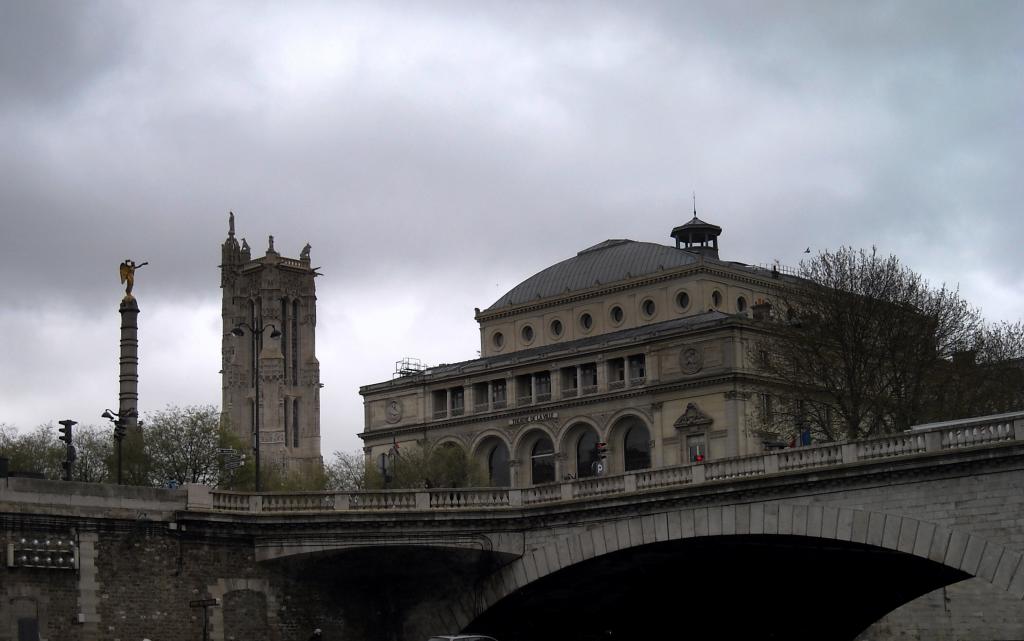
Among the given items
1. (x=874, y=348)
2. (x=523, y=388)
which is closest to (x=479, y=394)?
(x=523, y=388)

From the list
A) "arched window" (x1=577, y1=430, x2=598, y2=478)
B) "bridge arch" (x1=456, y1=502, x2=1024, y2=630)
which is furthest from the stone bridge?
"arched window" (x1=577, y1=430, x2=598, y2=478)

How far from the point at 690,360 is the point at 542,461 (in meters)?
14.9

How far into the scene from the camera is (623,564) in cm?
5950

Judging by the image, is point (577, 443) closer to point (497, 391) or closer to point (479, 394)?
point (497, 391)

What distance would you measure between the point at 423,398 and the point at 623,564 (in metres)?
65.9

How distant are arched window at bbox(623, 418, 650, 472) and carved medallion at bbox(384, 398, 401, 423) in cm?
2242

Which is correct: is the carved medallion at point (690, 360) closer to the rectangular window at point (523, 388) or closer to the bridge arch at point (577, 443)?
the bridge arch at point (577, 443)

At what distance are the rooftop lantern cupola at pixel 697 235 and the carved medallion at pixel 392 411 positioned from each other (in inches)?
1002

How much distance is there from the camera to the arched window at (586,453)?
112m

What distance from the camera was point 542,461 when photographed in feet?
379

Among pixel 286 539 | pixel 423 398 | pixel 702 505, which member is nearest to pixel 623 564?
pixel 702 505

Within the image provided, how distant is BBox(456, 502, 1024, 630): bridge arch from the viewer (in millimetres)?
45875

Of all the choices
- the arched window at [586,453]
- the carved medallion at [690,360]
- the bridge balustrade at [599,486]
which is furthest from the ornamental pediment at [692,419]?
the bridge balustrade at [599,486]

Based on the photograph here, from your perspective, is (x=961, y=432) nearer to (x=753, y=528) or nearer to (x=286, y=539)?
(x=753, y=528)
